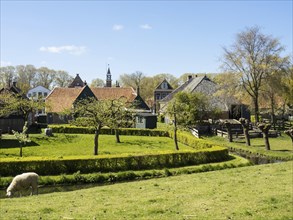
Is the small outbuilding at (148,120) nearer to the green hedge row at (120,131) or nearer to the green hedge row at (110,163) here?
the green hedge row at (120,131)

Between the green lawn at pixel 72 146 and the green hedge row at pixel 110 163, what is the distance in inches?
115

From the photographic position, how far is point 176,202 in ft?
43.8

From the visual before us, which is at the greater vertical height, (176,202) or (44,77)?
(44,77)

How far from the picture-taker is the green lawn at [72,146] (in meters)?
31.2

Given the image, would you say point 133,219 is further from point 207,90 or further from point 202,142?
point 207,90

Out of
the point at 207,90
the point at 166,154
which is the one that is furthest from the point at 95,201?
the point at 207,90

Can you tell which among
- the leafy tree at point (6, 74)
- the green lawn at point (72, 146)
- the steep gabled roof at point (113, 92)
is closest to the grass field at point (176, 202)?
the green lawn at point (72, 146)

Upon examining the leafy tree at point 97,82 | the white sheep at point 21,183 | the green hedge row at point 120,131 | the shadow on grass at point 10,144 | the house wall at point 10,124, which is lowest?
the white sheep at point 21,183

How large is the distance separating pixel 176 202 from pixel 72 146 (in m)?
24.3

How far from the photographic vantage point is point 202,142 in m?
33.6

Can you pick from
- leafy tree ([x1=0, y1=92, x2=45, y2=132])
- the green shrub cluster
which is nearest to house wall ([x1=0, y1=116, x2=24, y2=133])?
leafy tree ([x1=0, y1=92, x2=45, y2=132])

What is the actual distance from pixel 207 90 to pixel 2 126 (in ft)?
113

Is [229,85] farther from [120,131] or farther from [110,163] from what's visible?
[110,163]

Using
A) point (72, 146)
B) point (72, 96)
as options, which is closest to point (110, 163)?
point (72, 146)
